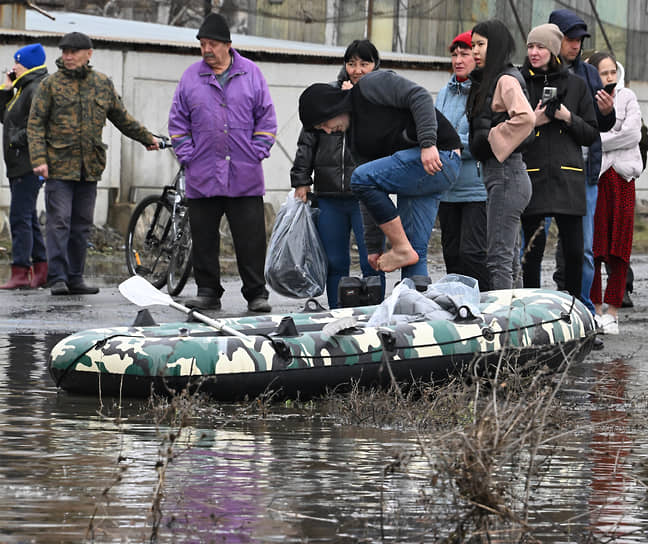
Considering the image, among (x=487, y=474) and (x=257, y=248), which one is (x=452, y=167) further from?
(x=487, y=474)

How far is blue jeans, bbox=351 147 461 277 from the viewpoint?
27.9 ft

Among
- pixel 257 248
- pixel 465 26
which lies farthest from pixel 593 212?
pixel 465 26

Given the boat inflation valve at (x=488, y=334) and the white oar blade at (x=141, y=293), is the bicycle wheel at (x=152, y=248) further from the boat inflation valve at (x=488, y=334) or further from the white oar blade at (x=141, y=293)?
the boat inflation valve at (x=488, y=334)

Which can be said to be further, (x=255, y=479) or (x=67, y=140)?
(x=67, y=140)

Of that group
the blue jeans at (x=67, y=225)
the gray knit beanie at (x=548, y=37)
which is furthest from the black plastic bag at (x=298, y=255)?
the blue jeans at (x=67, y=225)

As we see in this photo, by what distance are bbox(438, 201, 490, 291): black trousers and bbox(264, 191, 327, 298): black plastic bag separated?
0.85 metres

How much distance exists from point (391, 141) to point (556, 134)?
3.59 ft

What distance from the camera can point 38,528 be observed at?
14.1 feet

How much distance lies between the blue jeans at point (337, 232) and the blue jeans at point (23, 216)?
337 cm

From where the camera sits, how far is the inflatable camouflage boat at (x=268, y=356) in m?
6.80

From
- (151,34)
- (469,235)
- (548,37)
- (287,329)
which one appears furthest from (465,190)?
(151,34)

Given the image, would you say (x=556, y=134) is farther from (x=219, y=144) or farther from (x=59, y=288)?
(x=59, y=288)

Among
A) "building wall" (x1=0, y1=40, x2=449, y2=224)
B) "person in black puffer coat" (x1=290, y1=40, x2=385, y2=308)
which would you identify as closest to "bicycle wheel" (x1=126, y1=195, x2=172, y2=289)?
"person in black puffer coat" (x1=290, y1=40, x2=385, y2=308)

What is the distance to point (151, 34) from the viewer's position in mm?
19484
